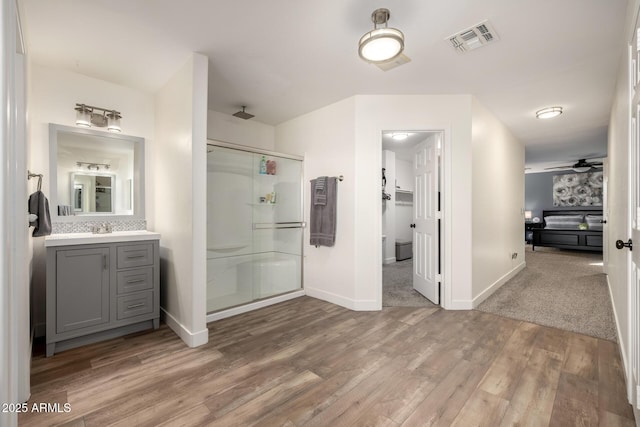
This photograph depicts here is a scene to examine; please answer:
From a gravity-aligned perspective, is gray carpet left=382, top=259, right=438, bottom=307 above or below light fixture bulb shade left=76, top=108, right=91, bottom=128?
below

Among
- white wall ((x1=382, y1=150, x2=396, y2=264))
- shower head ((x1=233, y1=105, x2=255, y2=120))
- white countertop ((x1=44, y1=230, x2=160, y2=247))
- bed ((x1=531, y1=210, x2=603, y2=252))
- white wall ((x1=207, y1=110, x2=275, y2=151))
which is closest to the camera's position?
white countertop ((x1=44, y1=230, x2=160, y2=247))

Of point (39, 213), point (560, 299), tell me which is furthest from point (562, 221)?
point (39, 213)

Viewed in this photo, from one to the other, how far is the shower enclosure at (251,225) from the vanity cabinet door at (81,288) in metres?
0.87

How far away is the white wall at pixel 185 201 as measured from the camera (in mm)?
2373

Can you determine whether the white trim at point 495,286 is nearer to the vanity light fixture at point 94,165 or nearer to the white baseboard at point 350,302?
the white baseboard at point 350,302

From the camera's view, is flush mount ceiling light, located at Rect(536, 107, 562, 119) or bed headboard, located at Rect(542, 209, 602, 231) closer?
flush mount ceiling light, located at Rect(536, 107, 562, 119)

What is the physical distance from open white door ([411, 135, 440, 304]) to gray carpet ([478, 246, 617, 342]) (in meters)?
0.62

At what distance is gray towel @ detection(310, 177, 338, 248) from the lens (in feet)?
11.2

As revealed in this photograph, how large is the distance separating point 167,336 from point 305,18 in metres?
2.74

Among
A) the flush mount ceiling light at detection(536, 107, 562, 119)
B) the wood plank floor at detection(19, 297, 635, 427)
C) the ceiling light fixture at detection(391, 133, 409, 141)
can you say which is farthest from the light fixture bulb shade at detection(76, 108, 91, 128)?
the flush mount ceiling light at detection(536, 107, 562, 119)

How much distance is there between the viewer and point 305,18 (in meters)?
1.96

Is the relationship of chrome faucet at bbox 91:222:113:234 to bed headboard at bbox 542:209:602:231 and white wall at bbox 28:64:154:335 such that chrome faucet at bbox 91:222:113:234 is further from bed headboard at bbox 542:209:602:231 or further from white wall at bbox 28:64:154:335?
bed headboard at bbox 542:209:602:231

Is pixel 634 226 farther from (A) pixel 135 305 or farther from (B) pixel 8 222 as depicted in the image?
(A) pixel 135 305

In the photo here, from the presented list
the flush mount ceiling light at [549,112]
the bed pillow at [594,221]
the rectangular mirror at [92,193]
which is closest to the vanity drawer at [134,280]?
the rectangular mirror at [92,193]
